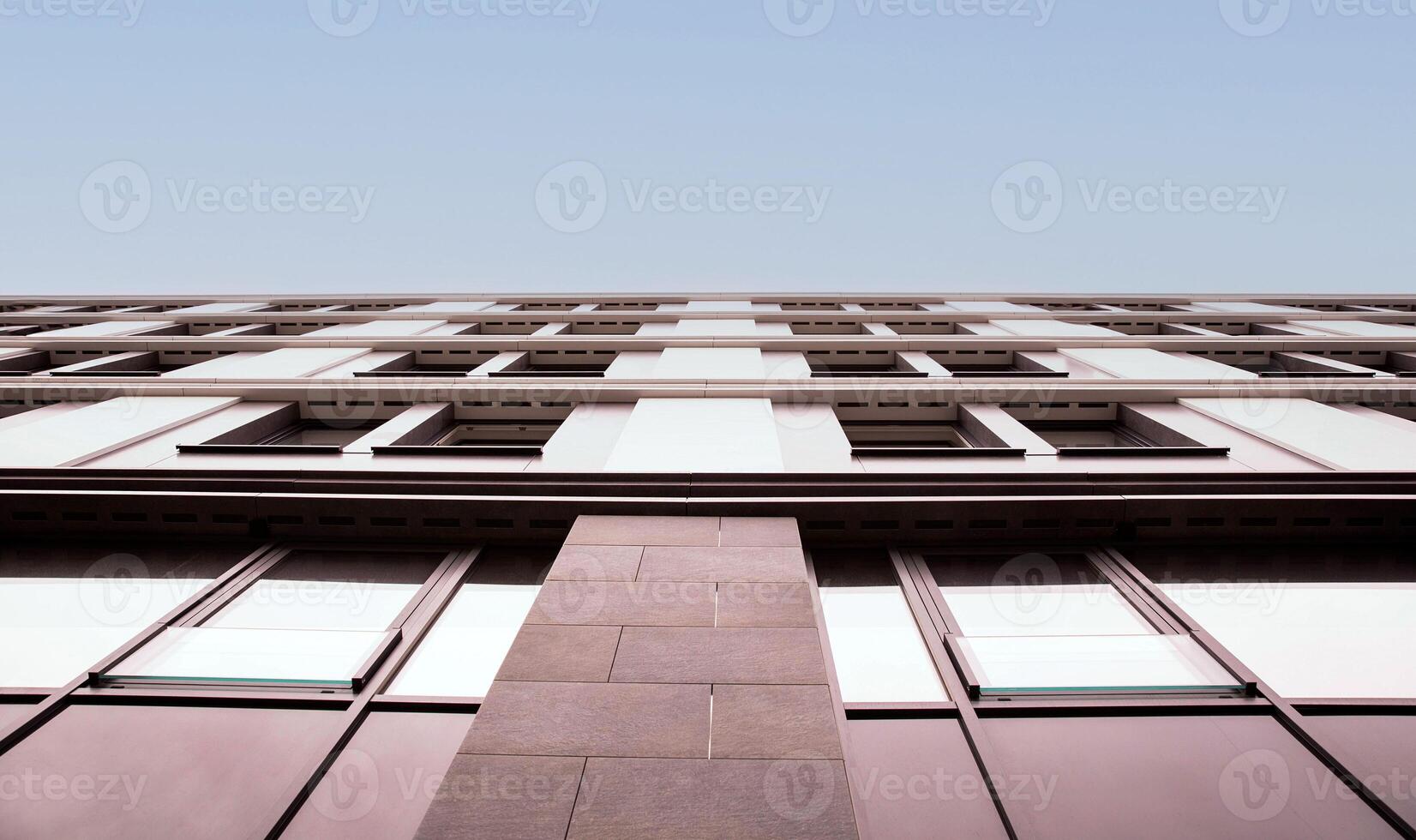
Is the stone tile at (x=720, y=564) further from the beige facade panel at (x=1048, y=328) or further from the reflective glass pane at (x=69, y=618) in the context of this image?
the beige facade panel at (x=1048, y=328)

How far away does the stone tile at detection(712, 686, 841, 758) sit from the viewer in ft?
12.1

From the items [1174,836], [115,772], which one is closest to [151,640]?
[115,772]

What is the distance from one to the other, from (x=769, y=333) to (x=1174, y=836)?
12.0 meters

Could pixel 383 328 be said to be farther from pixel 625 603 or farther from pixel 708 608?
pixel 708 608

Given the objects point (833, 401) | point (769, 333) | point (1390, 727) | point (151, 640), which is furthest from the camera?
point (769, 333)

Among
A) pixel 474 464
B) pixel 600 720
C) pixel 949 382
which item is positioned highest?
pixel 949 382

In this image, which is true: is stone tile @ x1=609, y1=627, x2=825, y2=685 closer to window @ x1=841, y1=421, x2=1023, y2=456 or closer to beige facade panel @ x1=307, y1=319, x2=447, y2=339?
window @ x1=841, y1=421, x2=1023, y2=456

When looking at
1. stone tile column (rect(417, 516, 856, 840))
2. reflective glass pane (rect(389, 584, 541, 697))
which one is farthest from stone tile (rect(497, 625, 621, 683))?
reflective glass pane (rect(389, 584, 541, 697))

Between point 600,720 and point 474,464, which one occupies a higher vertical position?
point 474,464

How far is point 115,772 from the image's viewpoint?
377cm

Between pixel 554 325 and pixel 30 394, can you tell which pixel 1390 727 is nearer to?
pixel 554 325

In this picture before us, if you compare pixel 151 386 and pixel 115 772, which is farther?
pixel 151 386

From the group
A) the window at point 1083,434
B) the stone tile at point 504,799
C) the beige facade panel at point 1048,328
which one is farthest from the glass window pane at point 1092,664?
the beige facade panel at point 1048,328

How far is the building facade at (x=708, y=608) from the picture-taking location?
3.62 meters
